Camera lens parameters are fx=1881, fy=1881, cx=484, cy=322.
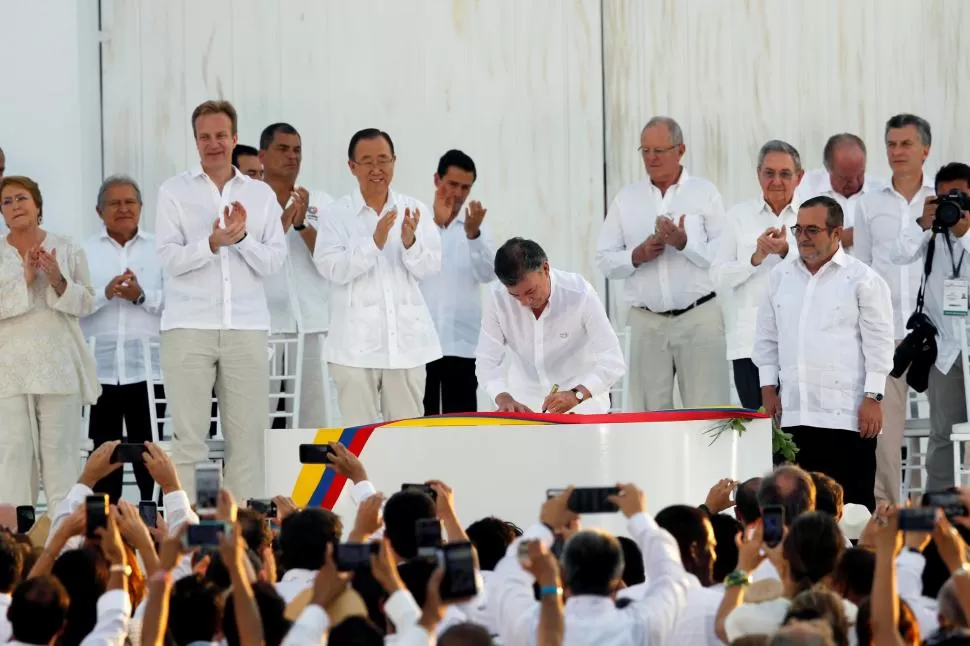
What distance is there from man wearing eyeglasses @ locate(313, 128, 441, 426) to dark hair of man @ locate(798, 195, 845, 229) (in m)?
1.57

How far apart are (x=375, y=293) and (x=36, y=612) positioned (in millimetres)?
3845

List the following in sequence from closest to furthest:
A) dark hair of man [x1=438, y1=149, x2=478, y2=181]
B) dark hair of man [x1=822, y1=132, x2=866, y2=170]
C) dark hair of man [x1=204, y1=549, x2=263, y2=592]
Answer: dark hair of man [x1=204, y1=549, x2=263, y2=592]
dark hair of man [x1=438, y1=149, x2=478, y2=181]
dark hair of man [x1=822, y1=132, x2=866, y2=170]

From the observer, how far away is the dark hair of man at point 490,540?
4.89 meters

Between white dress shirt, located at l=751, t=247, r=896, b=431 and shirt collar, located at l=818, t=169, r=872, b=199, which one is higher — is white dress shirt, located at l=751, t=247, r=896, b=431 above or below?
below

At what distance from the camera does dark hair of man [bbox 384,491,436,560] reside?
15.4ft

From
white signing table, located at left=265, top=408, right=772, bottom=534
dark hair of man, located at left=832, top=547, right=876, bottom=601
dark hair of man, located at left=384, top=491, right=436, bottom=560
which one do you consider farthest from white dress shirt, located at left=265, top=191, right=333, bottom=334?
dark hair of man, located at left=832, top=547, right=876, bottom=601

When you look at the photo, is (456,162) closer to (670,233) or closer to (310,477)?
(670,233)

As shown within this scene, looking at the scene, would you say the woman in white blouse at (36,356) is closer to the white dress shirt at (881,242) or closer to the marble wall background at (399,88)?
the marble wall background at (399,88)

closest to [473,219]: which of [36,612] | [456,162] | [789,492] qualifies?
[456,162]

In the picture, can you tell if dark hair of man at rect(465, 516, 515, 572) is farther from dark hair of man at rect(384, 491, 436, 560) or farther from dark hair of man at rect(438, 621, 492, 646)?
dark hair of man at rect(438, 621, 492, 646)

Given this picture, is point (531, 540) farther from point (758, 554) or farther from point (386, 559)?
point (758, 554)

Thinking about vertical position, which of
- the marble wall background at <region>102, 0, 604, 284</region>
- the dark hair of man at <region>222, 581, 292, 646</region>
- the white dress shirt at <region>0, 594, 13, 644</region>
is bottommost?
the white dress shirt at <region>0, 594, 13, 644</region>

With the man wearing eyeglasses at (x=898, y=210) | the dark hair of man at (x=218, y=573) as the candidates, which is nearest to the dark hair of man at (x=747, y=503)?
the dark hair of man at (x=218, y=573)

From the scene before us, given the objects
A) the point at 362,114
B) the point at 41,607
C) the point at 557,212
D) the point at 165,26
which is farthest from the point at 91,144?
the point at 41,607
